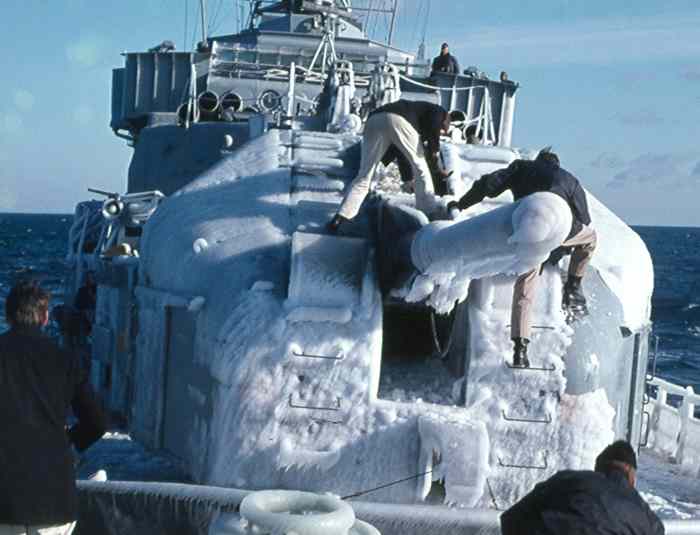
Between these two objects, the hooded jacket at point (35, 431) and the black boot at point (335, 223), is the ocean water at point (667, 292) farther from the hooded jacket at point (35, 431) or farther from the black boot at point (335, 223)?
the hooded jacket at point (35, 431)

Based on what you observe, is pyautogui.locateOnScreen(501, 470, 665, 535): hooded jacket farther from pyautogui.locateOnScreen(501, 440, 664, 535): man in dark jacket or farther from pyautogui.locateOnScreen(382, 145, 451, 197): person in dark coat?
pyautogui.locateOnScreen(382, 145, 451, 197): person in dark coat

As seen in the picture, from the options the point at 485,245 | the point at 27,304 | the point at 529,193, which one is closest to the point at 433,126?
the point at 529,193

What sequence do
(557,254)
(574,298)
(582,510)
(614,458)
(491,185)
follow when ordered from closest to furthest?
(582,510)
(614,458)
(491,185)
(557,254)
(574,298)

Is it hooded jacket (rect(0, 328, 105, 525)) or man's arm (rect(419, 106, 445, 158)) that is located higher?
man's arm (rect(419, 106, 445, 158))

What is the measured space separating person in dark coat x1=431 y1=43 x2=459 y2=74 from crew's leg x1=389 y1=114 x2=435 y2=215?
9717mm

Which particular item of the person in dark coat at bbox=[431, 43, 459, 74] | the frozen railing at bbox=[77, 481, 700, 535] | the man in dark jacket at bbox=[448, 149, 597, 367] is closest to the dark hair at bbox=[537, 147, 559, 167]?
the man in dark jacket at bbox=[448, 149, 597, 367]

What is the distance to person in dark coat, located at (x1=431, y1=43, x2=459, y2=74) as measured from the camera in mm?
16344

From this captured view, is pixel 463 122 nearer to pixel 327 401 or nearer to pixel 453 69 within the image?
pixel 453 69

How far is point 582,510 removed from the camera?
10.6 ft

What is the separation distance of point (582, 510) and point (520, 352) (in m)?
2.64

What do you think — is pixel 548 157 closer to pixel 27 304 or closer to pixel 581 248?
pixel 581 248

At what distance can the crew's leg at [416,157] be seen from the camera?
6732 mm

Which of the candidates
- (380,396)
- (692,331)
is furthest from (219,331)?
(692,331)

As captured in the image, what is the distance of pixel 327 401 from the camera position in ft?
19.2
